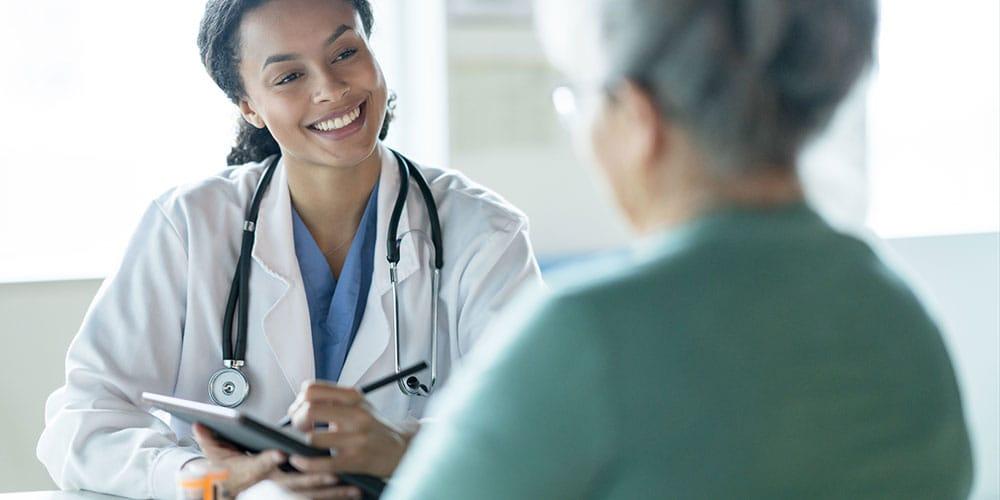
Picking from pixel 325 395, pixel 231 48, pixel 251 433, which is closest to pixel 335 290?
pixel 231 48

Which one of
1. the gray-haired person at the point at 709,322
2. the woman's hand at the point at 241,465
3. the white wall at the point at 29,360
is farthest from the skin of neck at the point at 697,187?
the white wall at the point at 29,360

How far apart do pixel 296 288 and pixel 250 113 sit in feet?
1.23

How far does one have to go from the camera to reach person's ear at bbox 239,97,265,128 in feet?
6.74

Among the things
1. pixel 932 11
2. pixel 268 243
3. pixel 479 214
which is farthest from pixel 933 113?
pixel 268 243

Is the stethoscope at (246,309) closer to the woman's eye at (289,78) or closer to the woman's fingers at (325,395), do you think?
the woman's eye at (289,78)

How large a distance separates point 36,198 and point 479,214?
4.87ft

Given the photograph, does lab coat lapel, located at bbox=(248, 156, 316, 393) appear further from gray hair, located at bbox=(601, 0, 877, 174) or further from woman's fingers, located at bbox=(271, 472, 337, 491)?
gray hair, located at bbox=(601, 0, 877, 174)

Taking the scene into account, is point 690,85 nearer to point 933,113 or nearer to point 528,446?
point 528,446

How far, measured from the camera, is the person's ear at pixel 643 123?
81 centimetres

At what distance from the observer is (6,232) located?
2.89 m

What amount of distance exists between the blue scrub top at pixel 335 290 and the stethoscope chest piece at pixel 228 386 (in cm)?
12

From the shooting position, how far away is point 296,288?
6.21 feet

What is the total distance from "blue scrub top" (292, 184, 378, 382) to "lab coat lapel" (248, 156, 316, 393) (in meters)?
0.03

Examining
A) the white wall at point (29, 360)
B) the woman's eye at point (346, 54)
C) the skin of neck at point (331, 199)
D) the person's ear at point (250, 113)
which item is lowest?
the white wall at point (29, 360)
